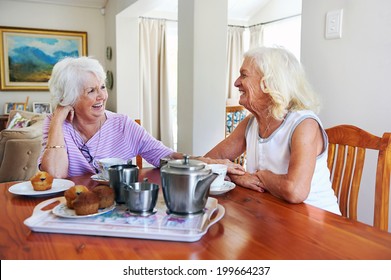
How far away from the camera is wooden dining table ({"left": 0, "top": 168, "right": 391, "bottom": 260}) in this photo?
0.77m

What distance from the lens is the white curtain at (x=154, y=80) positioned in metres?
5.81

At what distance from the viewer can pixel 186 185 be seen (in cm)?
91

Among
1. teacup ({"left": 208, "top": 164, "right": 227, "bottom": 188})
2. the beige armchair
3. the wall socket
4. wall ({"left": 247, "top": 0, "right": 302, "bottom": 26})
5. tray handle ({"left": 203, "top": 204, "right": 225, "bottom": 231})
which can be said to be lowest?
the beige armchair

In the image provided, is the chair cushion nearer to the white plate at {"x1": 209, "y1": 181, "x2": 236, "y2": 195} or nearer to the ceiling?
the ceiling

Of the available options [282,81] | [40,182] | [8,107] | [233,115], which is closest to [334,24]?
[282,81]

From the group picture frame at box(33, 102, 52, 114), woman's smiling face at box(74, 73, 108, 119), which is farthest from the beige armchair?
picture frame at box(33, 102, 52, 114)

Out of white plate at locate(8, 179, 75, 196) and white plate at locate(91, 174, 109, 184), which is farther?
white plate at locate(91, 174, 109, 184)

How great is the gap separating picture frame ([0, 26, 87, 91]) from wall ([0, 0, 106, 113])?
8cm

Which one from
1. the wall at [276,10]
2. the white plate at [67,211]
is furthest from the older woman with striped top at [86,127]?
the wall at [276,10]

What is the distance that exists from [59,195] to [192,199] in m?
0.50

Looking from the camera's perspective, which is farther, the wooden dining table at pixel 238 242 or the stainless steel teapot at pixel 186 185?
the stainless steel teapot at pixel 186 185

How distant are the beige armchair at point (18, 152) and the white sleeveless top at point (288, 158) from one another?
1.90 m

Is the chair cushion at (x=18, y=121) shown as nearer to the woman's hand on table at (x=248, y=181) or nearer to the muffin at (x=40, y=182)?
the muffin at (x=40, y=182)

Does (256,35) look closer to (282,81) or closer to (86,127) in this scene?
(86,127)
